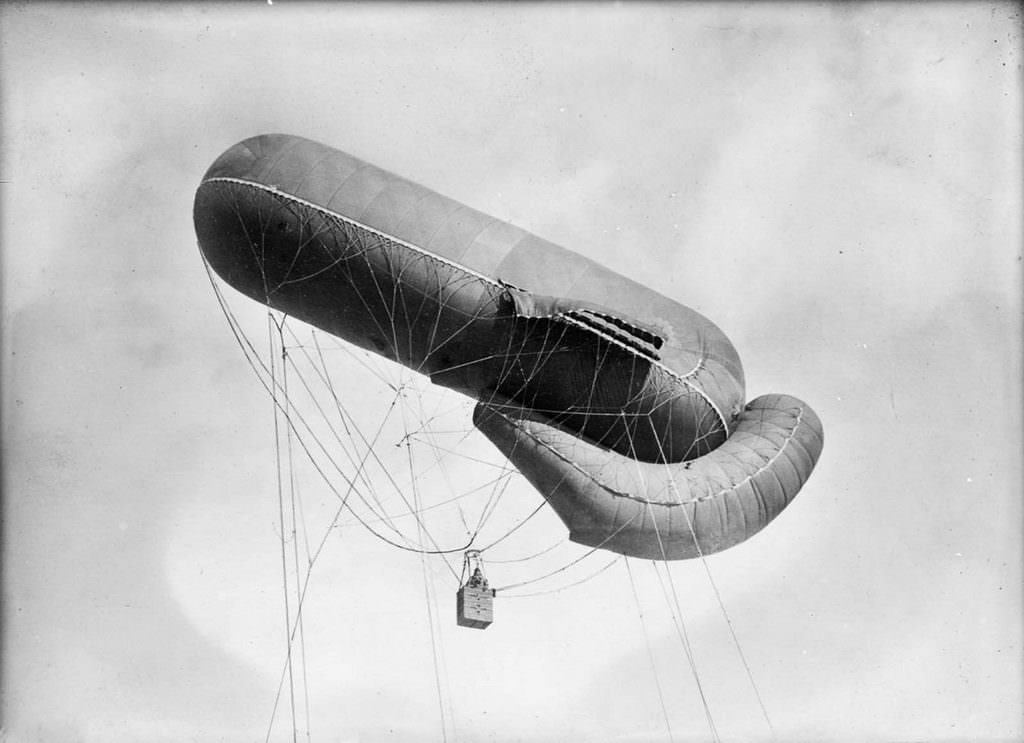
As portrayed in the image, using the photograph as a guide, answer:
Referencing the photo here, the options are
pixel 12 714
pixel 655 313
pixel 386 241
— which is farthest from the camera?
pixel 655 313

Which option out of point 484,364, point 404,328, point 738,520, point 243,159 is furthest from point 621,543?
point 243,159

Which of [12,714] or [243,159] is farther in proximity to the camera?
[243,159]

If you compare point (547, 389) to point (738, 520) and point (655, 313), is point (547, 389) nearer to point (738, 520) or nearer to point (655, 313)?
point (655, 313)

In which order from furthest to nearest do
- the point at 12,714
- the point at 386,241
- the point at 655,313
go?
the point at 655,313 → the point at 386,241 → the point at 12,714

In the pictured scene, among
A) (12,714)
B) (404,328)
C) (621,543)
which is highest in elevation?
(404,328)

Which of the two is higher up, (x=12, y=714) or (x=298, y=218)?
(x=298, y=218)

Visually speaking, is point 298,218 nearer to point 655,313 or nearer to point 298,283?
point 298,283

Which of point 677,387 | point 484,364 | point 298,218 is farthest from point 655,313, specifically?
point 298,218
